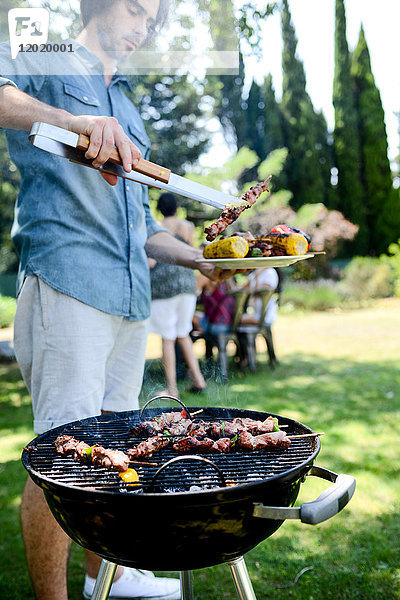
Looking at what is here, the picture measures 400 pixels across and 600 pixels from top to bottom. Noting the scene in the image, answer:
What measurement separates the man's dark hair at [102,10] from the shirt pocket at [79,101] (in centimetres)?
27

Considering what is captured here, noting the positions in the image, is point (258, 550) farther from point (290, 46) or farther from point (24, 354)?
point (290, 46)

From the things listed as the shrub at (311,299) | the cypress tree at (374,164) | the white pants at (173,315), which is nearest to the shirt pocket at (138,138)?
the white pants at (173,315)

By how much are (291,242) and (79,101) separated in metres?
0.88

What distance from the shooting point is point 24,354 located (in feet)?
5.86

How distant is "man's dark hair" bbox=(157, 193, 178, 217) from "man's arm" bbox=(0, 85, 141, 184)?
3.55 metres

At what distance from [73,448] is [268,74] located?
834 inches

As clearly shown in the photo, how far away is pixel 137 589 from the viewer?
6.94ft

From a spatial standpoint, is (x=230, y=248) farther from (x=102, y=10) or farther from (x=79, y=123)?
(x=102, y=10)

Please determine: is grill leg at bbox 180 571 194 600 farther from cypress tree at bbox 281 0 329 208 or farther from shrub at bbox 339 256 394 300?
cypress tree at bbox 281 0 329 208

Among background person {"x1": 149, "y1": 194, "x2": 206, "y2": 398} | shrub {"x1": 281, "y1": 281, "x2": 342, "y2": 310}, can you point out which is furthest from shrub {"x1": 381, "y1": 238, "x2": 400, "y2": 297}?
background person {"x1": 149, "y1": 194, "x2": 206, "y2": 398}

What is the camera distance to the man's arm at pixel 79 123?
1.39 metres

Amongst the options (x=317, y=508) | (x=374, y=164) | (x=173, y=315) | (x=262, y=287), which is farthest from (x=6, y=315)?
(x=374, y=164)

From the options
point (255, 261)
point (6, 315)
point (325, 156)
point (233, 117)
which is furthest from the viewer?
point (233, 117)

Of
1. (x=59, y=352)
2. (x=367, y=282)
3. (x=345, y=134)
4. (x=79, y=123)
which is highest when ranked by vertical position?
(x=345, y=134)
